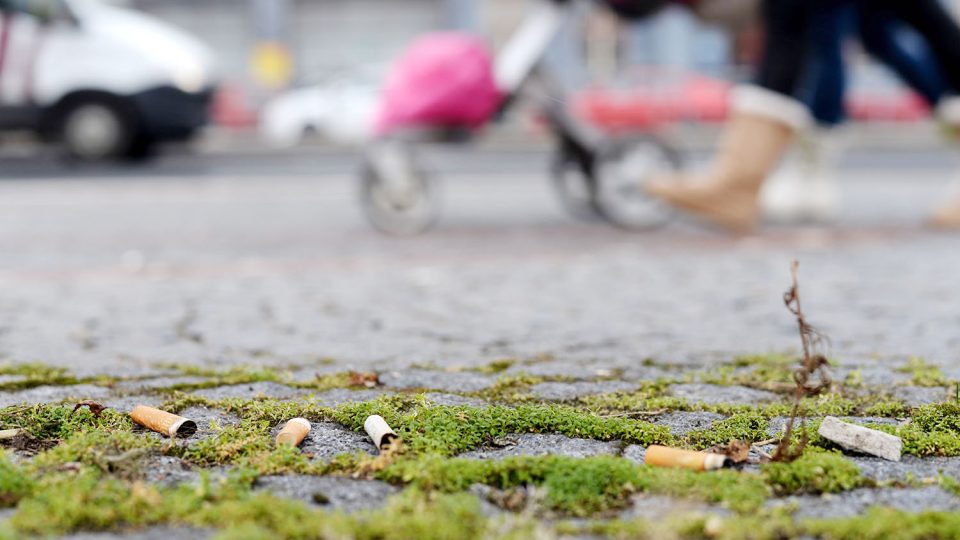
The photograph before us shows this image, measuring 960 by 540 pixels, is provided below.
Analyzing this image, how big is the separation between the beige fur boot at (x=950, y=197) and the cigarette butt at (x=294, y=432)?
4437 millimetres

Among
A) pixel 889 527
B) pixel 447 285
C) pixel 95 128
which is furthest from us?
pixel 95 128

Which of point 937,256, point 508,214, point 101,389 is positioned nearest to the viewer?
point 101,389

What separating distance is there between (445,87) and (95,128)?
6.36m

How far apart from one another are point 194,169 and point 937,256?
8733mm

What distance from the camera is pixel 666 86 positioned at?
69.3ft

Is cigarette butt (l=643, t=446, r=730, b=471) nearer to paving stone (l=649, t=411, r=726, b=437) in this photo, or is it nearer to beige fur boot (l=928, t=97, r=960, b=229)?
paving stone (l=649, t=411, r=726, b=437)

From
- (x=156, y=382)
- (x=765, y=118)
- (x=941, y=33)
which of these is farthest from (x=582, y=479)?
(x=941, y=33)

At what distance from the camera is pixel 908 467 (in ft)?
6.04

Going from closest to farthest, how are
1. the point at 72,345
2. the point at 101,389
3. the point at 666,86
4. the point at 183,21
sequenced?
1. the point at 101,389
2. the point at 72,345
3. the point at 666,86
4. the point at 183,21

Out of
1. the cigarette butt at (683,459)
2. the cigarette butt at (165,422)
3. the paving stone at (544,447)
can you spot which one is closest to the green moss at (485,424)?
the paving stone at (544,447)

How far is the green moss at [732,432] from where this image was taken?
1.97 meters

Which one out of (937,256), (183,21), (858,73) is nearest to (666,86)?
(858,73)

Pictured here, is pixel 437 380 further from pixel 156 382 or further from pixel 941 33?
pixel 941 33

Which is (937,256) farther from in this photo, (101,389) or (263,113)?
(263,113)
